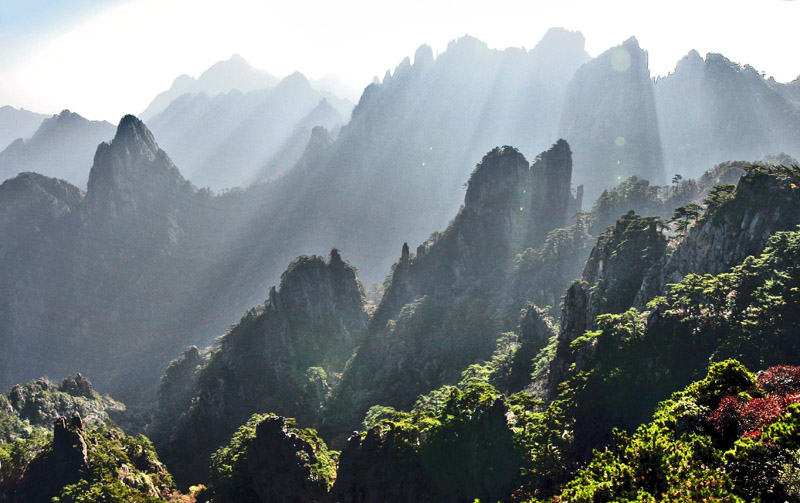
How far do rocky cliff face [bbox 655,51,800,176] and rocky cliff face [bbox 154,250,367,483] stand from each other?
155 metres

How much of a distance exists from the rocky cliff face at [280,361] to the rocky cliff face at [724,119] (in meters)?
155

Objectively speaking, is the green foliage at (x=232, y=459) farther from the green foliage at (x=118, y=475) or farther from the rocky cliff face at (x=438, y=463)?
the rocky cliff face at (x=438, y=463)

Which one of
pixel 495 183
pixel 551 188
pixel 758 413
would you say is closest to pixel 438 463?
pixel 758 413

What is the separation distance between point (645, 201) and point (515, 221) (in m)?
29.9

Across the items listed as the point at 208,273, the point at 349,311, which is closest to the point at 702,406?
the point at 349,311

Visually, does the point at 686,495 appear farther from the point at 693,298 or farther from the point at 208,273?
the point at 208,273

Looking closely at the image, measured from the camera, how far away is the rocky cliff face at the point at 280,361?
75688 mm

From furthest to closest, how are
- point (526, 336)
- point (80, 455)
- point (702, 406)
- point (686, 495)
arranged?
point (526, 336) → point (80, 455) → point (702, 406) → point (686, 495)

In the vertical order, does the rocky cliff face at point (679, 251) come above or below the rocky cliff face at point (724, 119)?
below

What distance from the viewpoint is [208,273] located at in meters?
193

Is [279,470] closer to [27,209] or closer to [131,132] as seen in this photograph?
[131,132]

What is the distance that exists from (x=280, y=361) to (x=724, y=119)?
192665 millimetres

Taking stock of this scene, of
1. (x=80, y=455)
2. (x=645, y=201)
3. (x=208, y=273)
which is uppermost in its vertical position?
(x=645, y=201)

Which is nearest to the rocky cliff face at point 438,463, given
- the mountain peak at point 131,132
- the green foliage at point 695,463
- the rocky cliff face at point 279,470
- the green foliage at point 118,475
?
the rocky cliff face at point 279,470
